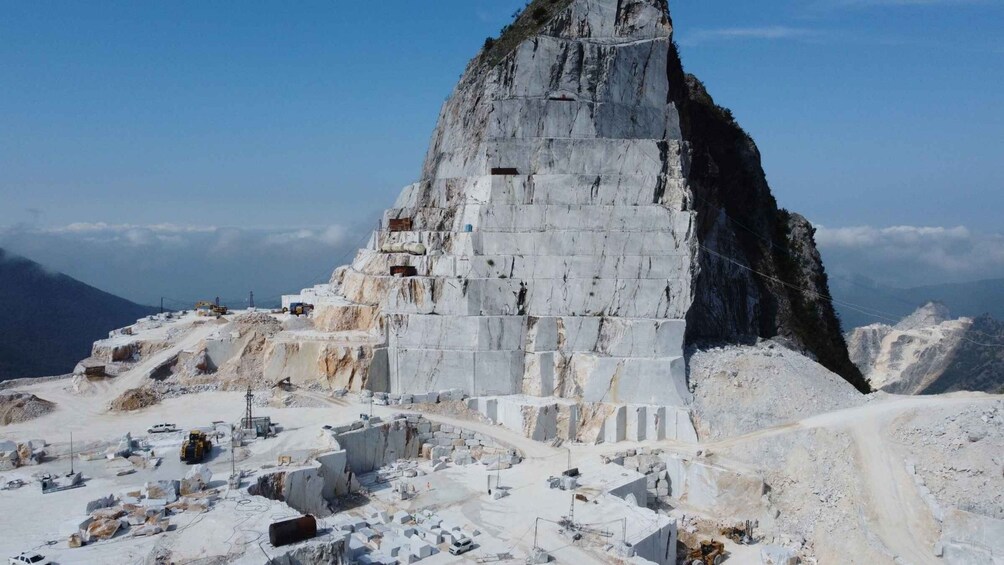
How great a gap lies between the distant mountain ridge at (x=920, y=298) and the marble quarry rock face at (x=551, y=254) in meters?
77.1

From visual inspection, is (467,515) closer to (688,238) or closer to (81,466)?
(81,466)

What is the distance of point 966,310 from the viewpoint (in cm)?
11938

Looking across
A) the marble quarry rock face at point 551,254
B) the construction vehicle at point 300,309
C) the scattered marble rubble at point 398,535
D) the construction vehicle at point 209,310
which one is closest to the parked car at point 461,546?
the scattered marble rubble at point 398,535

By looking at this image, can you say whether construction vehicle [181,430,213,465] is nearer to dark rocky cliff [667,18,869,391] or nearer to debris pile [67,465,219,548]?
debris pile [67,465,219,548]

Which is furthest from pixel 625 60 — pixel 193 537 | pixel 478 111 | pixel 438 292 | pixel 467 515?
pixel 193 537

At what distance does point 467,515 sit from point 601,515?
433 cm

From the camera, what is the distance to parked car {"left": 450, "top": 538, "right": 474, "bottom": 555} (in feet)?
66.9

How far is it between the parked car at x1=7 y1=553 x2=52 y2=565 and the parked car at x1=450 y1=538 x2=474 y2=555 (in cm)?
990

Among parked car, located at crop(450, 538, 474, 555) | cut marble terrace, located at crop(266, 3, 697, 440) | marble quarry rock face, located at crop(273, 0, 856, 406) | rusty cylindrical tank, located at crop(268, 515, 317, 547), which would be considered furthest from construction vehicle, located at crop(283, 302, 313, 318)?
rusty cylindrical tank, located at crop(268, 515, 317, 547)

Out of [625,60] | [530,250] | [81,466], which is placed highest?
[625,60]

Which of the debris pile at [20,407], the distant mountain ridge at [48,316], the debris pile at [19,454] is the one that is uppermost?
the distant mountain ridge at [48,316]

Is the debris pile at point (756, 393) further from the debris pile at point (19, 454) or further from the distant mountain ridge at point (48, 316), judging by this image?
the distant mountain ridge at point (48, 316)

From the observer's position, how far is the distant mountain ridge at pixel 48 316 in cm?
5619

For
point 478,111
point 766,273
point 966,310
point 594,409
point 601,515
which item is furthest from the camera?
point 966,310
